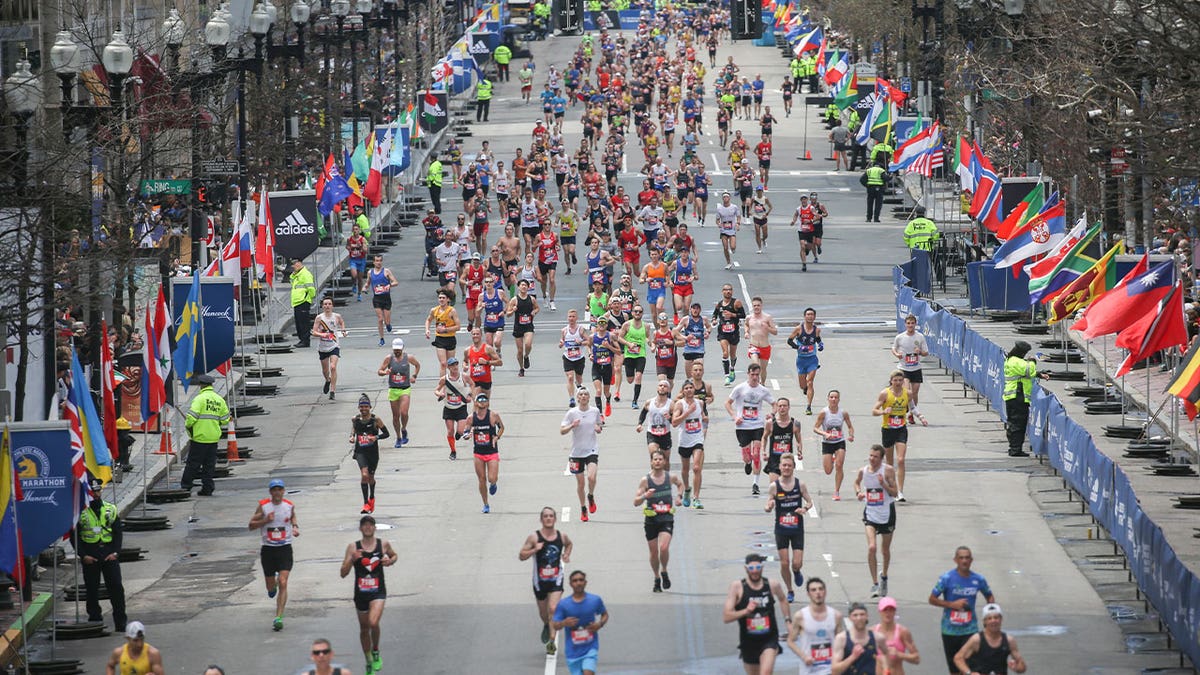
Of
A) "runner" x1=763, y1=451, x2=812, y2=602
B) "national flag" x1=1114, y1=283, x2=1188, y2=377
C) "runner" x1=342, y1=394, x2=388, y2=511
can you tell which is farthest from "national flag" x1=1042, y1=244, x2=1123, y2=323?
"runner" x1=342, y1=394, x2=388, y2=511

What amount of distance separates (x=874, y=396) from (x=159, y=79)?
530 inches

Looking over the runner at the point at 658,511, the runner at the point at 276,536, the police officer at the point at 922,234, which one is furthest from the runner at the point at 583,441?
the police officer at the point at 922,234

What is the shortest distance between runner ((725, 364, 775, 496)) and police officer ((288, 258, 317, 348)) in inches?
609

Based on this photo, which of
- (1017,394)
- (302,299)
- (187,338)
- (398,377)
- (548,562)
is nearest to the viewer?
(548,562)

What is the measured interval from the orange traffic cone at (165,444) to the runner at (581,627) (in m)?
12.1

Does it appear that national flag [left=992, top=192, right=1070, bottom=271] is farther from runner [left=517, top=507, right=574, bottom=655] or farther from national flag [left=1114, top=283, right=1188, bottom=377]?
runner [left=517, top=507, right=574, bottom=655]

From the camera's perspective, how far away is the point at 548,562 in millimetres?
20578

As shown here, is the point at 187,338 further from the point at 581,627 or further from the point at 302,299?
the point at 581,627

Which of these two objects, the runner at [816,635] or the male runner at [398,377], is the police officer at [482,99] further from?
the runner at [816,635]

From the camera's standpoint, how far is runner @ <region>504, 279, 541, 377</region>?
36.8 meters

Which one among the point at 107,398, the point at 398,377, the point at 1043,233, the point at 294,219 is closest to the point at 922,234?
the point at 1043,233

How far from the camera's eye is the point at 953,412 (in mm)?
34000

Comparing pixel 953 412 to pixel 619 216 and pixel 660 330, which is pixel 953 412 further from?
pixel 619 216

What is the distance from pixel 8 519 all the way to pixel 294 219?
21365 mm
